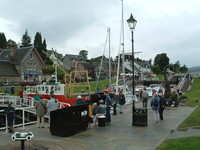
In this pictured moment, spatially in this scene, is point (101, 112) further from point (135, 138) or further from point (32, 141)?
point (32, 141)

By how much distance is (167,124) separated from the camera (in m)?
13.5

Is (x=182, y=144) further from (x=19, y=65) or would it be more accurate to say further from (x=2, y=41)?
(x=2, y=41)

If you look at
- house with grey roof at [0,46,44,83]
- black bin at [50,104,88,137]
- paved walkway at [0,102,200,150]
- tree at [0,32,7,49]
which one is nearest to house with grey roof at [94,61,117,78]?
house with grey roof at [0,46,44,83]

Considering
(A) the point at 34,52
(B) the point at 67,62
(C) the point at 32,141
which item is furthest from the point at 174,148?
(B) the point at 67,62

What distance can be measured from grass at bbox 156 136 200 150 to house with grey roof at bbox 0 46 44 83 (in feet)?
159

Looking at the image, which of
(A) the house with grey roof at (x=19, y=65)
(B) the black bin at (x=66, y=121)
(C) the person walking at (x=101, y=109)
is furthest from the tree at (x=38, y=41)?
(B) the black bin at (x=66, y=121)

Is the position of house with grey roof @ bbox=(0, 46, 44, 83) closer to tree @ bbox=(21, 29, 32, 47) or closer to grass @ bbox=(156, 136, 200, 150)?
tree @ bbox=(21, 29, 32, 47)

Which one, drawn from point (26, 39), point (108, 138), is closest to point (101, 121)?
point (108, 138)

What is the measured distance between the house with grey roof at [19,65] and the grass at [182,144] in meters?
48.4

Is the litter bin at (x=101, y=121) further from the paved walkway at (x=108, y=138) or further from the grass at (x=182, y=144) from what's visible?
the grass at (x=182, y=144)

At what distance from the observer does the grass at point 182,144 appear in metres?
8.07

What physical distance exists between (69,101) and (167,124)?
365 inches

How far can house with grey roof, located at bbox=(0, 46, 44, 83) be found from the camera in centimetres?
5349

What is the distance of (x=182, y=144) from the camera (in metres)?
8.57
